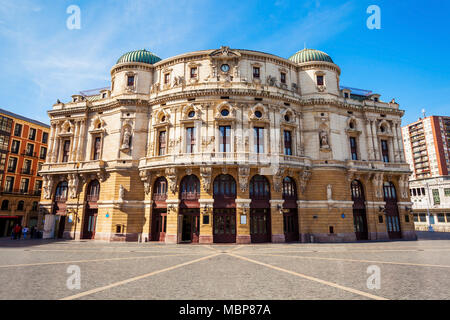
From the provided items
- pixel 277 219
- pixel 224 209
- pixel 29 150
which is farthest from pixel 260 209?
pixel 29 150

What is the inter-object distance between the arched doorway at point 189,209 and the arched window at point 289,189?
37.0 feet

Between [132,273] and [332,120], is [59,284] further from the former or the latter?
[332,120]

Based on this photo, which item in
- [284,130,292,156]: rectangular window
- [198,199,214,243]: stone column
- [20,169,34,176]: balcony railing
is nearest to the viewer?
[198,199,214,243]: stone column

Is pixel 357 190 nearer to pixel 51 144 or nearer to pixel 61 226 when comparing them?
pixel 61 226

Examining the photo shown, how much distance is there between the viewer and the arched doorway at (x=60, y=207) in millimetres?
37403

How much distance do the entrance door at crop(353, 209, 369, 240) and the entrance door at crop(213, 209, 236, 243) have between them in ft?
58.1

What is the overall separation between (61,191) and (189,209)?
2082 centimetres

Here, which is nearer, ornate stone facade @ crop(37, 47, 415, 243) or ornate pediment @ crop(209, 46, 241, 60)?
ornate stone facade @ crop(37, 47, 415, 243)

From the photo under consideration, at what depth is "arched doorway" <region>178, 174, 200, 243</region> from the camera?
104 ft

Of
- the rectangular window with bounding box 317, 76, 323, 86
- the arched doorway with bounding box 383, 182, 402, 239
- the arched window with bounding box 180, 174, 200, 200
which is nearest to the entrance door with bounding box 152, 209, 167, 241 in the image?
the arched window with bounding box 180, 174, 200, 200

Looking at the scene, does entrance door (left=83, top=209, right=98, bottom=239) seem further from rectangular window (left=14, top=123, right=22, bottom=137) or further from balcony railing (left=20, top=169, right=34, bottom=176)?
rectangular window (left=14, top=123, right=22, bottom=137)

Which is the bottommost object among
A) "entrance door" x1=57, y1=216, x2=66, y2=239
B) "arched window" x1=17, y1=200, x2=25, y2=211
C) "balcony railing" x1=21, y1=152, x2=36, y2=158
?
"entrance door" x1=57, y1=216, x2=66, y2=239
